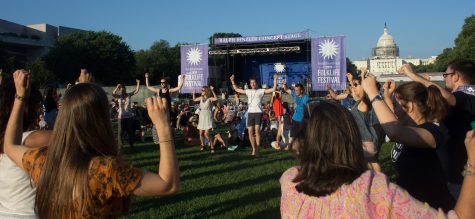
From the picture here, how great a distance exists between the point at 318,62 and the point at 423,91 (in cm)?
2539

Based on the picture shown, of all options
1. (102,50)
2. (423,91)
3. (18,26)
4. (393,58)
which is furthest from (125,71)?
(393,58)

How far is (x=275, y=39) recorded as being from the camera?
1527 inches

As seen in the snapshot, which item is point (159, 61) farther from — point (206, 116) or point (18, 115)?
point (18, 115)

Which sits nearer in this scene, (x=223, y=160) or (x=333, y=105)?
(x=333, y=105)

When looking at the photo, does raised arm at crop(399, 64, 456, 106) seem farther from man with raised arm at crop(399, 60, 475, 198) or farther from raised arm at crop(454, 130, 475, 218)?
raised arm at crop(454, 130, 475, 218)

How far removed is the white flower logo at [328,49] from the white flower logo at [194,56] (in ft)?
24.4

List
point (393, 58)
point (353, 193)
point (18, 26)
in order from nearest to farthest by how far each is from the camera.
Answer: point (353, 193) → point (18, 26) → point (393, 58)

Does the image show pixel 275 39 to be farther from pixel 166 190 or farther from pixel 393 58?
pixel 393 58

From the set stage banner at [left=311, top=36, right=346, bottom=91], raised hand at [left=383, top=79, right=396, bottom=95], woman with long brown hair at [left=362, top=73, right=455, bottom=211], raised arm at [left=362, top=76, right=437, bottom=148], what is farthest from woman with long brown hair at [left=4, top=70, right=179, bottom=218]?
stage banner at [left=311, top=36, right=346, bottom=91]

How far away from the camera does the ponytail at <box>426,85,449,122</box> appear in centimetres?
317

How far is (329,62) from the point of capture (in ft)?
90.9

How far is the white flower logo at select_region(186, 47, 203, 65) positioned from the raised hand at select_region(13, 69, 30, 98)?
86.3ft

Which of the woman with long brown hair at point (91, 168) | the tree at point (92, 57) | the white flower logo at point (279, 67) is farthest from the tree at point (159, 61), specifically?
the woman with long brown hair at point (91, 168)

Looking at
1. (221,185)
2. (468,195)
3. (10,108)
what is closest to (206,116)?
(221,185)
